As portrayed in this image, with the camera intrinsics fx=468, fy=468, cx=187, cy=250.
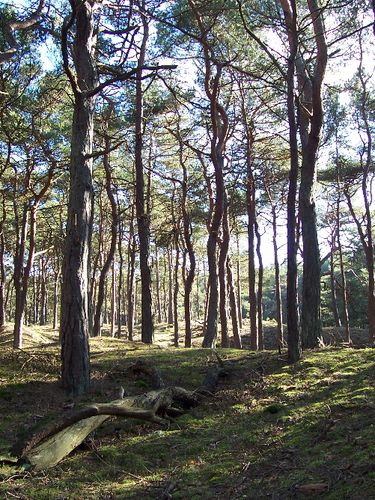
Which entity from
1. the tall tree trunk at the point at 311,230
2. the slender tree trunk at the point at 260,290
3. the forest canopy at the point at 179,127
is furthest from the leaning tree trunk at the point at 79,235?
the slender tree trunk at the point at 260,290

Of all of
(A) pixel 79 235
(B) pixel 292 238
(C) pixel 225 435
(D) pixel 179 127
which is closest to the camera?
(C) pixel 225 435

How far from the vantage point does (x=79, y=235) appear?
7.31 m

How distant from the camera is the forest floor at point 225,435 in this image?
3.85m

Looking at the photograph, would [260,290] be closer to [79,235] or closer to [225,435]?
[79,235]

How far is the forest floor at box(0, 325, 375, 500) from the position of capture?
Result: 3.85 meters

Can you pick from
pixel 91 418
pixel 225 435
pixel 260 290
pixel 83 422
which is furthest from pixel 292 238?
pixel 260 290

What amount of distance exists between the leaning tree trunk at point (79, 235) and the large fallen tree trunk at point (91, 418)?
1.45m

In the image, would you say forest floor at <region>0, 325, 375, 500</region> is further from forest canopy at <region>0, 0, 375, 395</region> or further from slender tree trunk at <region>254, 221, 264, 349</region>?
slender tree trunk at <region>254, 221, 264, 349</region>

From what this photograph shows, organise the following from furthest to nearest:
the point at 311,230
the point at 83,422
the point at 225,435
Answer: the point at 311,230 → the point at 225,435 → the point at 83,422

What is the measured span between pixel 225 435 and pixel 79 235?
12.1ft

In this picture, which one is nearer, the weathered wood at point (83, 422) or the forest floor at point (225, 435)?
the forest floor at point (225, 435)

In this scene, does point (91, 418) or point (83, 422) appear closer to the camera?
point (83, 422)

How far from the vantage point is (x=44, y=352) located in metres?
9.63

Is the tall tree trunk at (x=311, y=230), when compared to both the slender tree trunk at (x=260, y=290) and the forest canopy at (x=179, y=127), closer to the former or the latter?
the forest canopy at (x=179, y=127)
